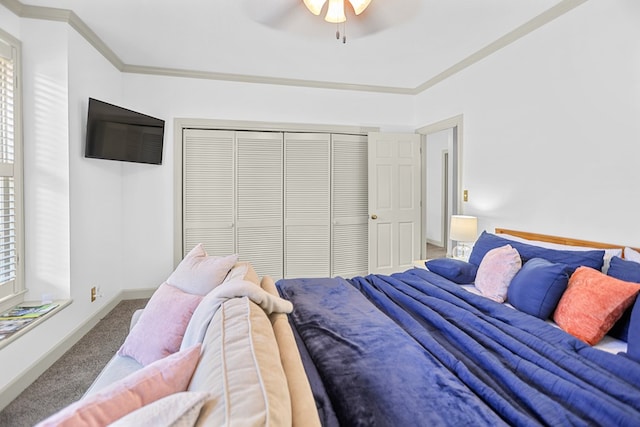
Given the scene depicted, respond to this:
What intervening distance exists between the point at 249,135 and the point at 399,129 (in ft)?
6.74

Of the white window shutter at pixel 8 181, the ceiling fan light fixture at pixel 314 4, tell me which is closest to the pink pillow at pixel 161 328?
the white window shutter at pixel 8 181

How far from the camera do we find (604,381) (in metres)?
1.16

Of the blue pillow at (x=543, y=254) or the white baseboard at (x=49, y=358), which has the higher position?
the blue pillow at (x=543, y=254)

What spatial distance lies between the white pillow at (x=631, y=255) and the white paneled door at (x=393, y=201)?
8.24 feet

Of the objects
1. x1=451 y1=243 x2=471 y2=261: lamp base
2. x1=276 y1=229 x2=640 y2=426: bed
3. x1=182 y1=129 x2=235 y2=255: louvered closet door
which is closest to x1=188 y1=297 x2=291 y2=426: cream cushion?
x1=276 y1=229 x2=640 y2=426: bed

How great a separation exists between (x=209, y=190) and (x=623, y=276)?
372 centimetres

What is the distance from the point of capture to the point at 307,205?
4.20 meters

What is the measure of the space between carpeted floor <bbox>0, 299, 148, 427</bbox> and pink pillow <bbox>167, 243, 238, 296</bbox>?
109 centimetres

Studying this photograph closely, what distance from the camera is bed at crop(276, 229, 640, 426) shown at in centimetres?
104

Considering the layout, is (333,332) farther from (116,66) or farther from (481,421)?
(116,66)

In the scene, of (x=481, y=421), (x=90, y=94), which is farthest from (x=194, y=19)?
(x=481, y=421)

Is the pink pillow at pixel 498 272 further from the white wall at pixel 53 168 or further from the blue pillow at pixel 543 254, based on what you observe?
the white wall at pixel 53 168

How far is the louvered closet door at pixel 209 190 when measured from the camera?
12.6 feet

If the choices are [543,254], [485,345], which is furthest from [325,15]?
[485,345]
